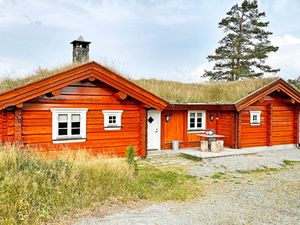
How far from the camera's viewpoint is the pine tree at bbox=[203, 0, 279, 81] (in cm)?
3488

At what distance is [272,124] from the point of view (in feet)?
58.1

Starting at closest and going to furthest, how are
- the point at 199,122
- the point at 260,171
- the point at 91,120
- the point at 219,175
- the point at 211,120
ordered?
the point at 219,175 < the point at 260,171 < the point at 91,120 < the point at 199,122 < the point at 211,120

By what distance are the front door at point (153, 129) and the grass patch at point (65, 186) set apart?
18.9 ft

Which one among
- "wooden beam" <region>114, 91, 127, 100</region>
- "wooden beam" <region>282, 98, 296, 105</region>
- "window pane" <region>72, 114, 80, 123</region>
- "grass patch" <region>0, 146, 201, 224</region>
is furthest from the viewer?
"wooden beam" <region>282, 98, 296, 105</region>

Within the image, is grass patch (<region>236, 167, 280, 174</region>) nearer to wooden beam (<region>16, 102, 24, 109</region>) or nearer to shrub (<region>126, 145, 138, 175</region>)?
shrub (<region>126, 145, 138, 175</region>)

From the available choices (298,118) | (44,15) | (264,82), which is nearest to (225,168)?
(264,82)

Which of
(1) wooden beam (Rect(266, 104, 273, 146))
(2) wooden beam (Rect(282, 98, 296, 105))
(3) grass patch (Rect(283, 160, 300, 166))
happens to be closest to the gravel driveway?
(3) grass patch (Rect(283, 160, 300, 166))

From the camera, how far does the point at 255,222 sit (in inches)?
252

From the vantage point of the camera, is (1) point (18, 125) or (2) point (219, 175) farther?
(2) point (219, 175)

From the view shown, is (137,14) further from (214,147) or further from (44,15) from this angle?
(214,147)

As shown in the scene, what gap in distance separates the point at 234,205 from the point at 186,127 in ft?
29.4

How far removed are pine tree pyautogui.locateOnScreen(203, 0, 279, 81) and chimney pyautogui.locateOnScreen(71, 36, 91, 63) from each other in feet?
75.0

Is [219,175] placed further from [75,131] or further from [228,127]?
[228,127]

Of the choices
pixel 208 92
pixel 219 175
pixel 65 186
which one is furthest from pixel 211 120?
pixel 65 186
